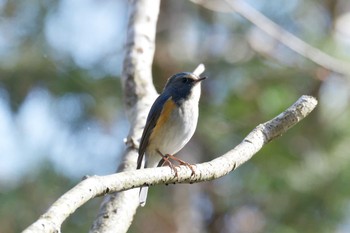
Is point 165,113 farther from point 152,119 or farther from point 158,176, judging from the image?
point 158,176

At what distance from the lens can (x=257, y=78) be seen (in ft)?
24.1

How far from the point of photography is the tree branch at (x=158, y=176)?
2229 millimetres

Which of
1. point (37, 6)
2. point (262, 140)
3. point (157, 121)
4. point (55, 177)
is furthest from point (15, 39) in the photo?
point (262, 140)

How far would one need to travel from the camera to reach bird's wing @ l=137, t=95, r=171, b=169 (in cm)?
417

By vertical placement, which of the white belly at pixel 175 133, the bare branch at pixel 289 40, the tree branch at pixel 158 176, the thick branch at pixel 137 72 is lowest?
the tree branch at pixel 158 176

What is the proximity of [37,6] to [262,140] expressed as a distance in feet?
16.7

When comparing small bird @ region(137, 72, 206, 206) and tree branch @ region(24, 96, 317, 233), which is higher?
small bird @ region(137, 72, 206, 206)

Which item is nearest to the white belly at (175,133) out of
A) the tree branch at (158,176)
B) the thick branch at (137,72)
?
the thick branch at (137,72)

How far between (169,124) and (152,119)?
0.50 ft

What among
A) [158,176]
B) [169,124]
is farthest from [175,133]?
[158,176]

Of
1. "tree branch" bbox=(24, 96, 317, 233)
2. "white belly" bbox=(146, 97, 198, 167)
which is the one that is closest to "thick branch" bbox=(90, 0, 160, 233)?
"white belly" bbox=(146, 97, 198, 167)

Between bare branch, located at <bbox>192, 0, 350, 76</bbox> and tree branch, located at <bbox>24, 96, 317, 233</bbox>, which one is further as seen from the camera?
bare branch, located at <bbox>192, 0, 350, 76</bbox>

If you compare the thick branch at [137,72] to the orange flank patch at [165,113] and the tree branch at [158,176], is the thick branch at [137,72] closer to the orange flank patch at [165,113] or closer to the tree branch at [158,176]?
the orange flank patch at [165,113]

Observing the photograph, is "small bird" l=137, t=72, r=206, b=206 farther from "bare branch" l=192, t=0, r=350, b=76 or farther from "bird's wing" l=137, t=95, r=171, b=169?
"bare branch" l=192, t=0, r=350, b=76
